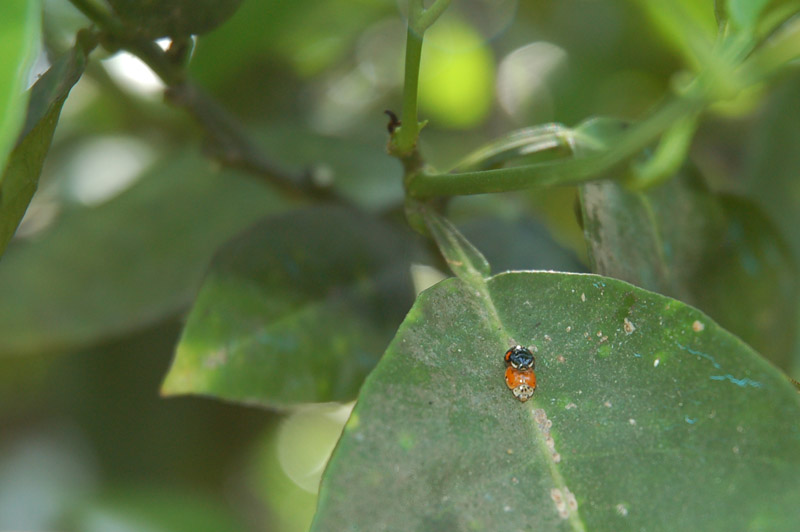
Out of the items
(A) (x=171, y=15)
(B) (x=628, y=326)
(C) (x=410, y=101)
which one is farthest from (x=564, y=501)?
(A) (x=171, y=15)

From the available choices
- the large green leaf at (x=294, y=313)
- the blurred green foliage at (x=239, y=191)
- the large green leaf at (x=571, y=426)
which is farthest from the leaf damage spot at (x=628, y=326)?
the large green leaf at (x=294, y=313)

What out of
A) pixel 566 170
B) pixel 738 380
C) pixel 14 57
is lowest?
pixel 738 380

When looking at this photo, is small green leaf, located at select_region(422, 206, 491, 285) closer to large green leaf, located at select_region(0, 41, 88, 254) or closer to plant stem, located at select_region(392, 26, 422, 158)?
plant stem, located at select_region(392, 26, 422, 158)

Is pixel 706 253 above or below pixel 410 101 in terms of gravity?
below

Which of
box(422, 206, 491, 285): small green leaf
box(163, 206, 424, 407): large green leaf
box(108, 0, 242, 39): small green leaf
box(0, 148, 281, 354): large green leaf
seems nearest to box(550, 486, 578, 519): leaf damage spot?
box(422, 206, 491, 285): small green leaf

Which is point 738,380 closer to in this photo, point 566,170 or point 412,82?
point 566,170

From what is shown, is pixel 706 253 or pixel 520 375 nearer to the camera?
pixel 520 375

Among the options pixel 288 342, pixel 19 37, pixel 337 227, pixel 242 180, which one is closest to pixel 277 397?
pixel 288 342

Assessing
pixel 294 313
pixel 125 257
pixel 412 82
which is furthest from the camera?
pixel 125 257
